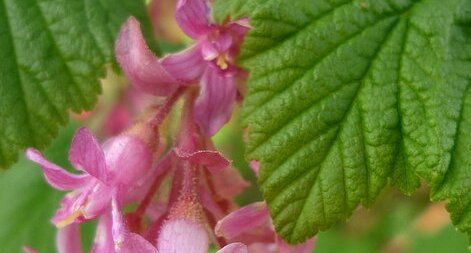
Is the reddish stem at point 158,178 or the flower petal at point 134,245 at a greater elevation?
the flower petal at point 134,245

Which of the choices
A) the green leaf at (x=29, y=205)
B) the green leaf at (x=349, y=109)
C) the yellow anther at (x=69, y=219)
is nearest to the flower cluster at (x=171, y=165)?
the yellow anther at (x=69, y=219)

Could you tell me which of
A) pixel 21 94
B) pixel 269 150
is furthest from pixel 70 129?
pixel 269 150

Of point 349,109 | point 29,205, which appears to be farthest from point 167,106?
point 29,205

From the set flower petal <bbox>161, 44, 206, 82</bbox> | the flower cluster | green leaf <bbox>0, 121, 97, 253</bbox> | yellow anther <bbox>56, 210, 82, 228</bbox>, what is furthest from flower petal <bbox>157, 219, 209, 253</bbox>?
green leaf <bbox>0, 121, 97, 253</bbox>

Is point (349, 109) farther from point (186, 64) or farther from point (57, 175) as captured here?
point (57, 175)

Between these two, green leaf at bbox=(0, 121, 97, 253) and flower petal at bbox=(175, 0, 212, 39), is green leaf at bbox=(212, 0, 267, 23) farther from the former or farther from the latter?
green leaf at bbox=(0, 121, 97, 253)

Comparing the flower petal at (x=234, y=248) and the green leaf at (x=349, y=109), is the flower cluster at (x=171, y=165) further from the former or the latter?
the green leaf at (x=349, y=109)
